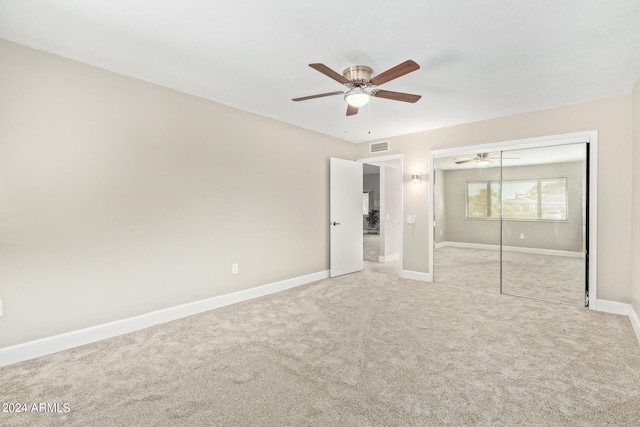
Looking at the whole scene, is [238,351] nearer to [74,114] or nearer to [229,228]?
[229,228]

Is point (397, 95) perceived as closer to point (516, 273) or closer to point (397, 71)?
point (397, 71)

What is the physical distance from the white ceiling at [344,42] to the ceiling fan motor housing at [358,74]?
64 millimetres

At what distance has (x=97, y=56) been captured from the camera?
2662 mm

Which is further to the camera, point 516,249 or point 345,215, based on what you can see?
point 345,215

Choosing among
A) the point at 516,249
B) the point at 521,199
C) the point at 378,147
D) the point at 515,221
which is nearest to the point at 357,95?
the point at 378,147

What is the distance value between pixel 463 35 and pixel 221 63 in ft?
6.93

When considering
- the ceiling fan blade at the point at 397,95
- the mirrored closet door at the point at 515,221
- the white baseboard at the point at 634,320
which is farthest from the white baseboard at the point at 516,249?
the ceiling fan blade at the point at 397,95

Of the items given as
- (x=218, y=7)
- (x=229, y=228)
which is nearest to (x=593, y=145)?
(x=218, y=7)

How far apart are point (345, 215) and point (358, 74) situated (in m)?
3.14

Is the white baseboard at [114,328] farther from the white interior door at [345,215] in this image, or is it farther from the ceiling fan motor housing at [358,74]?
the ceiling fan motor housing at [358,74]

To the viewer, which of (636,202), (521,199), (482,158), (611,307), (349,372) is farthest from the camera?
(482,158)

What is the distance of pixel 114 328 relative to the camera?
2920 millimetres

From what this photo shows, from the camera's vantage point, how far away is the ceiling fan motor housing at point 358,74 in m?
2.76

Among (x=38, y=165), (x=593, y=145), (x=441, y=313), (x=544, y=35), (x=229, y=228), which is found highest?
(x=544, y=35)
